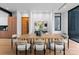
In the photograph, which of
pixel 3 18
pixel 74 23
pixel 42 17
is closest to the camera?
pixel 74 23

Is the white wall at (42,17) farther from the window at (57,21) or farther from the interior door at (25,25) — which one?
the window at (57,21)

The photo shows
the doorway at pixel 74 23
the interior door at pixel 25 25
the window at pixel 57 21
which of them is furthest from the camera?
the window at pixel 57 21

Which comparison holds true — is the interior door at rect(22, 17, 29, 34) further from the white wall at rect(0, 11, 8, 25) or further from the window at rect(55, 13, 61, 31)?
the window at rect(55, 13, 61, 31)

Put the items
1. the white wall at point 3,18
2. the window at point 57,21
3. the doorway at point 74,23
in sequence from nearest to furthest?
the doorway at point 74,23, the white wall at point 3,18, the window at point 57,21

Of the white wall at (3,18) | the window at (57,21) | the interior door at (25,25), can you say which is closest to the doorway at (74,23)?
the window at (57,21)

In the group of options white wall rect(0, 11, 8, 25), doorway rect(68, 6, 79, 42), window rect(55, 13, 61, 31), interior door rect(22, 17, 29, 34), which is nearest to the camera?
doorway rect(68, 6, 79, 42)

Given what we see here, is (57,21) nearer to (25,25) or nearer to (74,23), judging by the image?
(25,25)

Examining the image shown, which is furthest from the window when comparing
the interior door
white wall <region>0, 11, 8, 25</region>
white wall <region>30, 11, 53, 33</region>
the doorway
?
white wall <region>0, 11, 8, 25</region>

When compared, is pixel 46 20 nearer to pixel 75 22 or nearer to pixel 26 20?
pixel 26 20

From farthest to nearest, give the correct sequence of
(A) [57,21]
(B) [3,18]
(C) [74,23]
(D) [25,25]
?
(A) [57,21] → (D) [25,25] → (B) [3,18] → (C) [74,23]

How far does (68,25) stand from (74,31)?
1.39 metres

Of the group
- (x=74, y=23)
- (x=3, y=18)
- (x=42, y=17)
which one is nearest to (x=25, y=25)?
(x=42, y=17)

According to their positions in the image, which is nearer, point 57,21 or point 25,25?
point 25,25
